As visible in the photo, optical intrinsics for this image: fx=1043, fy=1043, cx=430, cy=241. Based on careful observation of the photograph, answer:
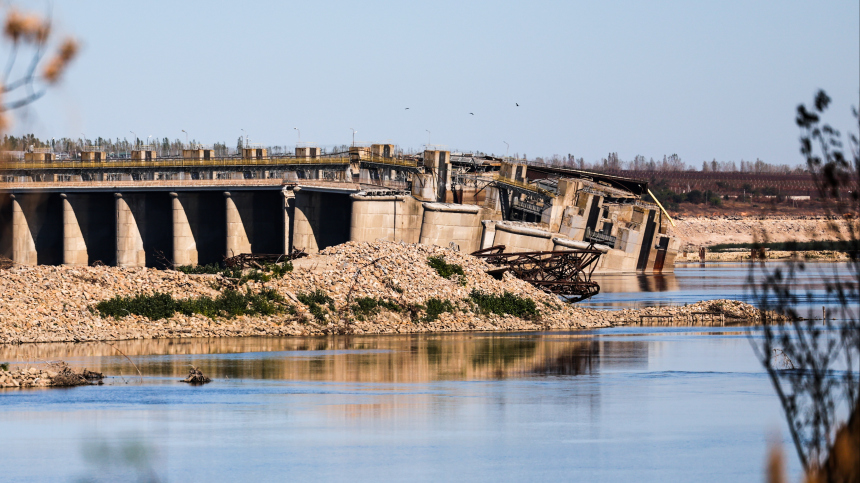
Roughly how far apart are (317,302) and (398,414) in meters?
18.8

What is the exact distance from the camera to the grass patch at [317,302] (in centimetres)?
4162

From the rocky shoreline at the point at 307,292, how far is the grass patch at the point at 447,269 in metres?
0.20

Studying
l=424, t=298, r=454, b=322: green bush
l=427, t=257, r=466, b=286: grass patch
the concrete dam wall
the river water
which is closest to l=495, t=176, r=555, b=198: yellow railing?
the concrete dam wall

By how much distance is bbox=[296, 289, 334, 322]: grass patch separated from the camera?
41.6 meters

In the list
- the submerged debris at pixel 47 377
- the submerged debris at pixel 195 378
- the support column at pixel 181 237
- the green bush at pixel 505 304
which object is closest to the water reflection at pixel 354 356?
the submerged debris at pixel 195 378

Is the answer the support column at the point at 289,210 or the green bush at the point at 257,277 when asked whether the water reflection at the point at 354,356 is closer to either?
the green bush at the point at 257,277

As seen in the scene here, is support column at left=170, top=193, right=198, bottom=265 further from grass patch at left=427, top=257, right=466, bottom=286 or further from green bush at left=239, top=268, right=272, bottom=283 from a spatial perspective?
green bush at left=239, top=268, right=272, bottom=283

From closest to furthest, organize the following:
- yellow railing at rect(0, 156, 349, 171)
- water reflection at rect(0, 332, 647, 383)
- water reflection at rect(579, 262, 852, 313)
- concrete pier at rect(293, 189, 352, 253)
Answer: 1. water reflection at rect(0, 332, 647, 383)
2. water reflection at rect(579, 262, 852, 313)
3. concrete pier at rect(293, 189, 352, 253)
4. yellow railing at rect(0, 156, 349, 171)

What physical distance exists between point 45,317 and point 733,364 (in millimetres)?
24346

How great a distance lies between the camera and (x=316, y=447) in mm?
20328

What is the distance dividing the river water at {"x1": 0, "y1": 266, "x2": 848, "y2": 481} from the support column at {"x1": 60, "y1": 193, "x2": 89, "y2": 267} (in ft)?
218

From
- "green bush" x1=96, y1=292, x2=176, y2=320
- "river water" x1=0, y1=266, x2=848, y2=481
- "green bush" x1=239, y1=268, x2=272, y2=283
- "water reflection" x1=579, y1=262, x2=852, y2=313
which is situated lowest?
"water reflection" x1=579, y1=262, x2=852, y2=313

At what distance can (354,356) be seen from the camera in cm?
3422

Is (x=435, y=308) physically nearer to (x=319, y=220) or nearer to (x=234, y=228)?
(x=319, y=220)
